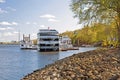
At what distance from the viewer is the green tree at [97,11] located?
2840 centimetres

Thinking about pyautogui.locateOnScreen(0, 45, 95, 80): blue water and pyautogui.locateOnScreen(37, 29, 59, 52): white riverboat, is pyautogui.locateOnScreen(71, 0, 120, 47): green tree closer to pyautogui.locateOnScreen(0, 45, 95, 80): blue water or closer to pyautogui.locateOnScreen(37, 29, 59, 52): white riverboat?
pyautogui.locateOnScreen(0, 45, 95, 80): blue water

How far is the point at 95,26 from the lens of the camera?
32344 mm

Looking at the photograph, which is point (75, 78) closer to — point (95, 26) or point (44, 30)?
point (95, 26)

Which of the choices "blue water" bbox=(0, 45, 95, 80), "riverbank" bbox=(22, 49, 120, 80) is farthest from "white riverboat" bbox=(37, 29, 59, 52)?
"riverbank" bbox=(22, 49, 120, 80)

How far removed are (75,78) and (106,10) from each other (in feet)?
42.2

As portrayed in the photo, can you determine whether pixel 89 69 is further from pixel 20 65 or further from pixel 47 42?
pixel 47 42

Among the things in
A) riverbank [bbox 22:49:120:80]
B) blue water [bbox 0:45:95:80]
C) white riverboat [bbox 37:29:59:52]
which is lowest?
blue water [bbox 0:45:95:80]

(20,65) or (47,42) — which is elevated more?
(47,42)

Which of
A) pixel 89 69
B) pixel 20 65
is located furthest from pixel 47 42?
pixel 89 69

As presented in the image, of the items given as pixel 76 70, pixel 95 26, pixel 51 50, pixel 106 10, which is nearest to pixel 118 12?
pixel 106 10

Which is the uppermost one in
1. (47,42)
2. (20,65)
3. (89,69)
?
(47,42)

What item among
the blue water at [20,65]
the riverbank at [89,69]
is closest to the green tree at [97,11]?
the riverbank at [89,69]

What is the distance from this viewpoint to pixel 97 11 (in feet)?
96.7

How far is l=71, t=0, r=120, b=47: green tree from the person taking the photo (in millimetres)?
28400
